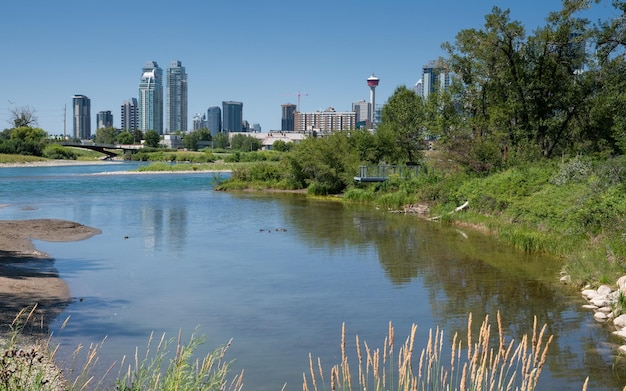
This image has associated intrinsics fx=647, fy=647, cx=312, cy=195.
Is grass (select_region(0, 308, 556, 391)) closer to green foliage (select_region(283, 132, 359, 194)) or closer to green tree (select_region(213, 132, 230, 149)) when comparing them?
green foliage (select_region(283, 132, 359, 194))

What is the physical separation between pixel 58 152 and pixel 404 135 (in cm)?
9672

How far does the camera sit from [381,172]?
4441 centimetres

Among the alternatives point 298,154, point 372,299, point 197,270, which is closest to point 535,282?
point 372,299

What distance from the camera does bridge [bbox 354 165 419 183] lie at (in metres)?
42.9

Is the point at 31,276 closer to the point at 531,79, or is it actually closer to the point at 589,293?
the point at 589,293

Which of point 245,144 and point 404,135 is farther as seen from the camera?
point 245,144

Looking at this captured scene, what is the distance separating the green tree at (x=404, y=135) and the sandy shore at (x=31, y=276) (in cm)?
2885

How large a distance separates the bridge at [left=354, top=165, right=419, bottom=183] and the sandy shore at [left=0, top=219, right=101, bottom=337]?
2120 centimetres

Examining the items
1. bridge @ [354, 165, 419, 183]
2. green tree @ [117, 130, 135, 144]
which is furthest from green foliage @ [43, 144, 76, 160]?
bridge @ [354, 165, 419, 183]

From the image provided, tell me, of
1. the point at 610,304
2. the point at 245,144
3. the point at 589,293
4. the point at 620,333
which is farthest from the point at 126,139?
the point at 620,333

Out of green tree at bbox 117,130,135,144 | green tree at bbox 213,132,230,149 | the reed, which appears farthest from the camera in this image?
green tree at bbox 117,130,135,144

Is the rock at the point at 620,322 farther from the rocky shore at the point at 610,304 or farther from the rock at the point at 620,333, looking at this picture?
the rock at the point at 620,333

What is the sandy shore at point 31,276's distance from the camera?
13.1 metres

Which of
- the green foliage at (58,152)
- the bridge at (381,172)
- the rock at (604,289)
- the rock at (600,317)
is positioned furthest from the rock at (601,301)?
the green foliage at (58,152)
